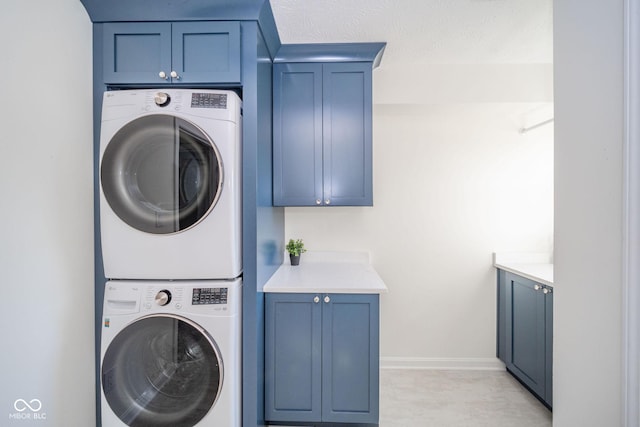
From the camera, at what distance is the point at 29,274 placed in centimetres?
117

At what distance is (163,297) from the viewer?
4.43 ft

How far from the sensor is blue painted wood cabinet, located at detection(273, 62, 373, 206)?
196 centimetres

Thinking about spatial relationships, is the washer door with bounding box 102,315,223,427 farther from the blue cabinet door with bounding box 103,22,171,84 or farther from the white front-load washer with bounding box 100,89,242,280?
the blue cabinet door with bounding box 103,22,171,84

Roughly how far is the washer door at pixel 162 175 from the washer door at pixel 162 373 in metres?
0.50

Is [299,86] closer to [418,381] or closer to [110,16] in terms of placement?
[110,16]

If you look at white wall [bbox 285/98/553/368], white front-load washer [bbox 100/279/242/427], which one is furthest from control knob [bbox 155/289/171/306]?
white wall [bbox 285/98/553/368]

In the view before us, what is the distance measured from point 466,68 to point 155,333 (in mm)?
2780

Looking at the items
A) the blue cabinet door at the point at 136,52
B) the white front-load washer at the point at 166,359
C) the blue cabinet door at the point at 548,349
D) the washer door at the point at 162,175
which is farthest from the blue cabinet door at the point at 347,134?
the blue cabinet door at the point at 548,349

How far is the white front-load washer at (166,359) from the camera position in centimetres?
135

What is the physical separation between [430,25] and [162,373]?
7.99 feet

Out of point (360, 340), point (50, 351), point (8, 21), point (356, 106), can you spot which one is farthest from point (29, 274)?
point (356, 106)

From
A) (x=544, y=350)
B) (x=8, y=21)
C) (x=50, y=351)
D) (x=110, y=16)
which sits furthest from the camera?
(x=544, y=350)

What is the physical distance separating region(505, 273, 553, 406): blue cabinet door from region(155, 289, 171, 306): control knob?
2.30 m

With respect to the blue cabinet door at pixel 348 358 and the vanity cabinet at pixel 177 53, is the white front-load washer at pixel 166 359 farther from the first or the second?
the vanity cabinet at pixel 177 53
